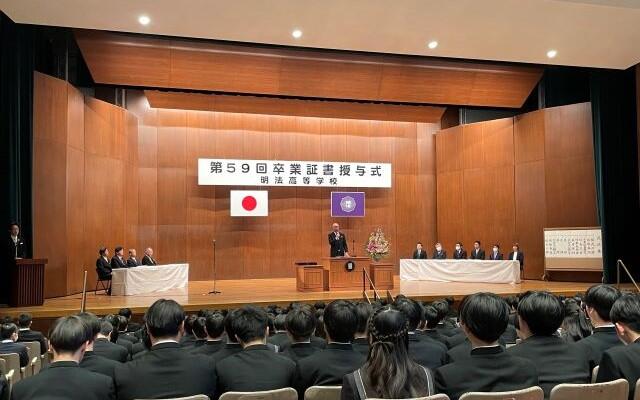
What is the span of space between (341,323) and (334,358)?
6.6 inches

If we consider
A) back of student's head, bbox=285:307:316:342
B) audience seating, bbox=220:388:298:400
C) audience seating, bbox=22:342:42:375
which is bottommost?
audience seating, bbox=22:342:42:375

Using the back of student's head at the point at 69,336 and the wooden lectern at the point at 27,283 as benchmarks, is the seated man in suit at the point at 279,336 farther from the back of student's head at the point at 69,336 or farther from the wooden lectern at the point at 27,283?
the wooden lectern at the point at 27,283

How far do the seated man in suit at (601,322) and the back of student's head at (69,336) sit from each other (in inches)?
94.8

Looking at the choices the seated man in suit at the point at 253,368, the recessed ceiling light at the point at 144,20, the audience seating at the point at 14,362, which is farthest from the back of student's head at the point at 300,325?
the recessed ceiling light at the point at 144,20

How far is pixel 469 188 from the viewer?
1448cm

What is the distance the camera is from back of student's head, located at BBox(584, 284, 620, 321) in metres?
3.10

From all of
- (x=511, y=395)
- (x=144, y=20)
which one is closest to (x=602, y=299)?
(x=511, y=395)

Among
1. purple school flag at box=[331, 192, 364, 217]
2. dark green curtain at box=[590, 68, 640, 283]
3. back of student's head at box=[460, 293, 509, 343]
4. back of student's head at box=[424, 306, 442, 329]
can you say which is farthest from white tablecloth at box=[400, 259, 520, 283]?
back of student's head at box=[460, 293, 509, 343]

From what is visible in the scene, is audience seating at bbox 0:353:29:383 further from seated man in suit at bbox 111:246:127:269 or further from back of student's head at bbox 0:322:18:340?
seated man in suit at bbox 111:246:127:269

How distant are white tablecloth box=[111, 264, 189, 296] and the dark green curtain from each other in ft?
28.1

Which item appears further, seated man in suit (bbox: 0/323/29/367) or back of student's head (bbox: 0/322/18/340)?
back of student's head (bbox: 0/322/18/340)

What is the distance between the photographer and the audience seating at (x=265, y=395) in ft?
7.63

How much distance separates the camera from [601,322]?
3178 millimetres

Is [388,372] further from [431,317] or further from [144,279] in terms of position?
[144,279]
